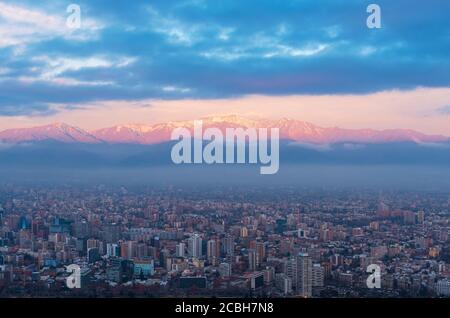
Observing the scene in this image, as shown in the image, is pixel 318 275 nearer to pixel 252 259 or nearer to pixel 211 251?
pixel 252 259

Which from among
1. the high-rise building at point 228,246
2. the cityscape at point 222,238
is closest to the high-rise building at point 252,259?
the cityscape at point 222,238

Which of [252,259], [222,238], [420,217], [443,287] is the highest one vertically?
[420,217]

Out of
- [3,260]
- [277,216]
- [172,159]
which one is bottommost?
[3,260]

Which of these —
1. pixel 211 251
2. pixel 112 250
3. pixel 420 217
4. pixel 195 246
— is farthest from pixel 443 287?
pixel 112 250

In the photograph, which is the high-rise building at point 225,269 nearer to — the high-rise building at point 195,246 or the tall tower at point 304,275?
the high-rise building at point 195,246

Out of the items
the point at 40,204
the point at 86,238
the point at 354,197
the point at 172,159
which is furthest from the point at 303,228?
the point at 40,204

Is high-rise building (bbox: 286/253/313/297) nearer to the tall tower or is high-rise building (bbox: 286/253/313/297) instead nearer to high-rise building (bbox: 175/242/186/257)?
the tall tower
